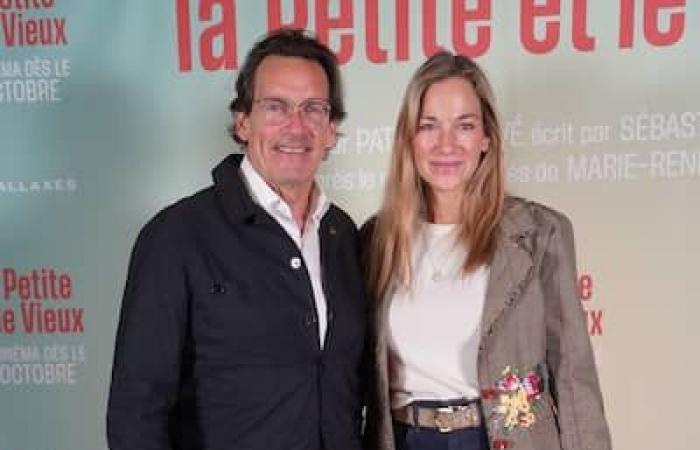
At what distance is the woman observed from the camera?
1312 mm

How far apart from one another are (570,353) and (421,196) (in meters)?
0.43

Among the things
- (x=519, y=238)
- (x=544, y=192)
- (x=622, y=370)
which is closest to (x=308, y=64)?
(x=519, y=238)

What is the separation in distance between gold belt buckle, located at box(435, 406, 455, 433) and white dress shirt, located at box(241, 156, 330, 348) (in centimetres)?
29

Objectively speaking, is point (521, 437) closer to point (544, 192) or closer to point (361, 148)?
point (544, 192)

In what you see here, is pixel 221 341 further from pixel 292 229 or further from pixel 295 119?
pixel 295 119

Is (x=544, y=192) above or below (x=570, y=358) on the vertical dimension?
above

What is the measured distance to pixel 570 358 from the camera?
1.33m

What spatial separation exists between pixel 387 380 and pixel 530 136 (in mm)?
771

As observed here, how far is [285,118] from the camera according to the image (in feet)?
4.00

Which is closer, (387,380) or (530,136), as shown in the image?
(387,380)

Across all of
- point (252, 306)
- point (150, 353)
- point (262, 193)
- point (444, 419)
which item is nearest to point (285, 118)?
point (262, 193)

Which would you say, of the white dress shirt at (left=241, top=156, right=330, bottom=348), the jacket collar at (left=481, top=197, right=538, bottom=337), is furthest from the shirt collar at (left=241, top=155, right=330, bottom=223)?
the jacket collar at (left=481, top=197, right=538, bottom=337)

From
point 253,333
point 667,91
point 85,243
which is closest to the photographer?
point 253,333

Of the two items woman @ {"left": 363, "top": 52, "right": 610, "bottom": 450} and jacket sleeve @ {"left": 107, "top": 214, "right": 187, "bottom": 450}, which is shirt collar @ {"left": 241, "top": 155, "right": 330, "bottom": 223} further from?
woman @ {"left": 363, "top": 52, "right": 610, "bottom": 450}
